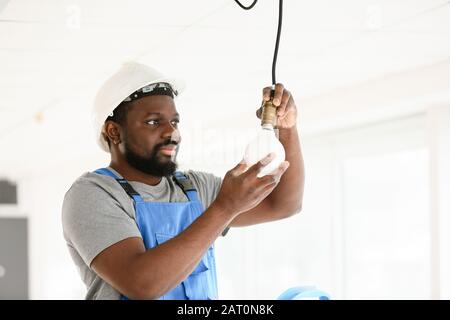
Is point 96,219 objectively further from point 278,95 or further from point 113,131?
point 278,95

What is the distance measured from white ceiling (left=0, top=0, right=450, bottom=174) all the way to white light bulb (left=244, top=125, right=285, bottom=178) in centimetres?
104

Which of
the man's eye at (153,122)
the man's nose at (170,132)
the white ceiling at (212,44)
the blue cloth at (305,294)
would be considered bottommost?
the blue cloth at (305,294)

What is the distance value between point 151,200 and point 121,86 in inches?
10.3

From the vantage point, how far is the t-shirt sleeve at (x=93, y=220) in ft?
4.37

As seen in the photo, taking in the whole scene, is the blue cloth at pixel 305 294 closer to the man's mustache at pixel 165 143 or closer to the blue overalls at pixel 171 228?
the blue overalls at pixel 171 228

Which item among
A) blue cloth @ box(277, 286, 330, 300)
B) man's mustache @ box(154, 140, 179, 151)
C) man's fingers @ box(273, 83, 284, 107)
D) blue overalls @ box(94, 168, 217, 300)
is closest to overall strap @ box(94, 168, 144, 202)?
blue overalls @ box(94, 168, 217, 300)

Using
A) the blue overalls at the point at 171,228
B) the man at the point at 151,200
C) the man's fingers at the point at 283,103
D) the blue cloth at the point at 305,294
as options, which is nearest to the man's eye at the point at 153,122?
the man at the point at 151,200

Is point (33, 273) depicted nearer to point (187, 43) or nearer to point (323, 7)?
point (187, 43)

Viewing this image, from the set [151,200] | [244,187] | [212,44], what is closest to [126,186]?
[151,200]

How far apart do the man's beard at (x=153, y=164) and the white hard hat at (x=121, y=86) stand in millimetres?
104

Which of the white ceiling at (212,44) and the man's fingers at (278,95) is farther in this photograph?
the white ceiling at (212,44)

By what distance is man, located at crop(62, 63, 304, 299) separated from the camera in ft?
4.09

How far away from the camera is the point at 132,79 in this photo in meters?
1.50

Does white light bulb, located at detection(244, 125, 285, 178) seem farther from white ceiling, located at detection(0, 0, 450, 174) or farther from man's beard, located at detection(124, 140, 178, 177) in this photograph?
white ceiling, located at detection(0, 0, 450, 174)
